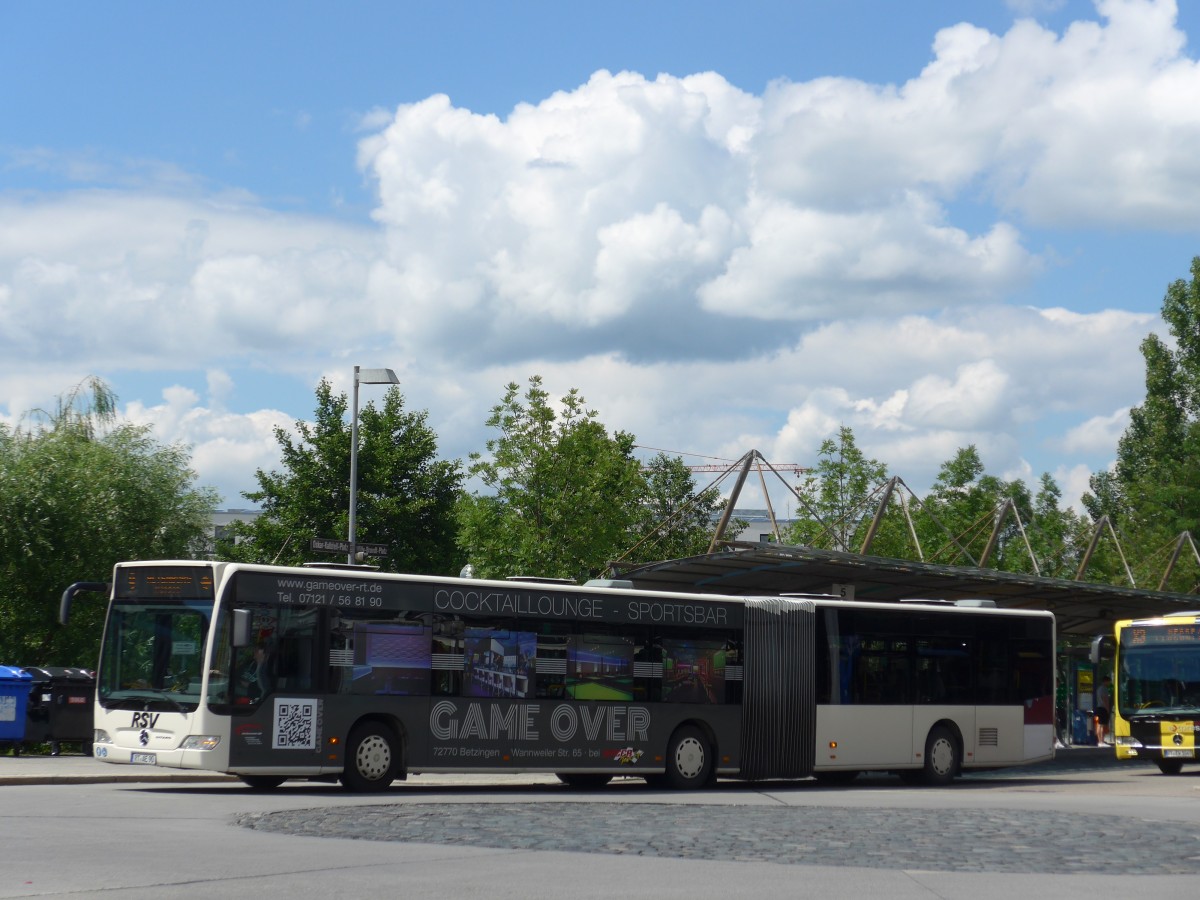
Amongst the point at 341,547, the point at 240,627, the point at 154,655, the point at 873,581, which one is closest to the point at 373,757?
the point at 240,627

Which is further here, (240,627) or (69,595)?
(69,595)

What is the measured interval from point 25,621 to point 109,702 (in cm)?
1913

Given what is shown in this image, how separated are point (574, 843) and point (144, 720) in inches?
306

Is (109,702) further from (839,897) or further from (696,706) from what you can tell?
(839,897)

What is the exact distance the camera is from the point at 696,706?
2345cm

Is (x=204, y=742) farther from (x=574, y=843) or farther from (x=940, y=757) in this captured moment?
(x=940, y=757)

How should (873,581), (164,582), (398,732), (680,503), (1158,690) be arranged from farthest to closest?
(680,503)
(873,581)
(1158,690)
(398,732)
(164,582)

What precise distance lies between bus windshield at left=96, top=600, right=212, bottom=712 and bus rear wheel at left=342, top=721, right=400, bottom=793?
7.16 feet

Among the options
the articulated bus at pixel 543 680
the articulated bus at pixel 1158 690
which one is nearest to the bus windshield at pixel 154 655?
the articulated bus at pixel 543 680

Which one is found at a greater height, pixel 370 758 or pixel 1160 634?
pixel 1160 634

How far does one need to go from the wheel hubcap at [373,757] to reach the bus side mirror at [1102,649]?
48.3ft

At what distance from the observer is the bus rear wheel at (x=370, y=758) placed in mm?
20250

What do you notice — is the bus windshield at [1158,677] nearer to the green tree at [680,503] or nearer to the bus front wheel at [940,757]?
the bus front wheel at [940,757]

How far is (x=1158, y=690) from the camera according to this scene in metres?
30.2
